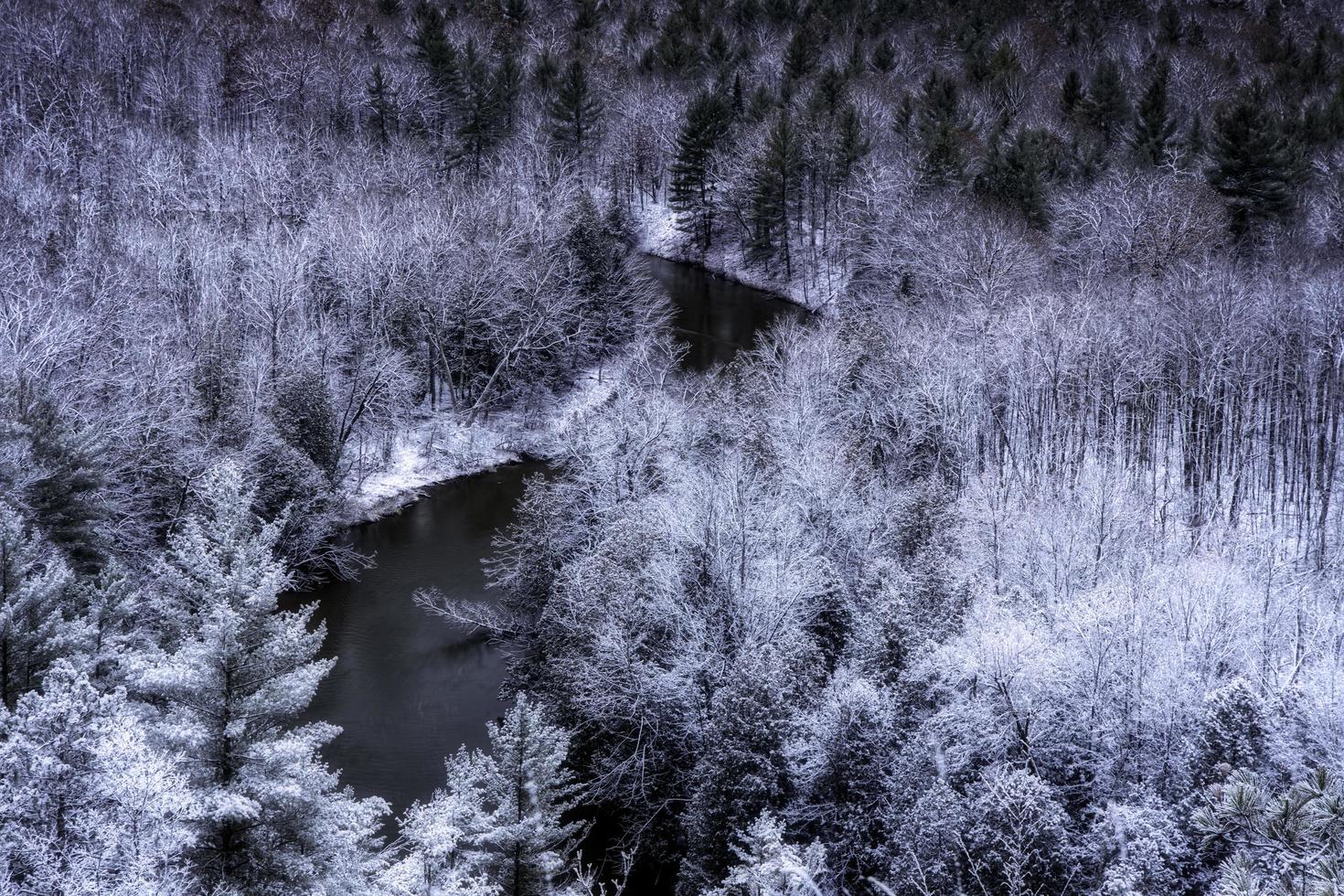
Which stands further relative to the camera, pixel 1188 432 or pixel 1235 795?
pixel 1188 432

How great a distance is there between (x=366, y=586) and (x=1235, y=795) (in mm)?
30358

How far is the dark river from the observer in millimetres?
25438

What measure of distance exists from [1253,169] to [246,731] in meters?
49.6

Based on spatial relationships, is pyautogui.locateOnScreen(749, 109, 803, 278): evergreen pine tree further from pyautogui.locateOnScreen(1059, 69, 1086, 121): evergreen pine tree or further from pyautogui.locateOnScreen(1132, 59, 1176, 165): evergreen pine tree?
pyautogui.locateOnScreen(1132, 59, 1176, 165): evergreen pine tree

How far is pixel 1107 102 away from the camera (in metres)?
60.9

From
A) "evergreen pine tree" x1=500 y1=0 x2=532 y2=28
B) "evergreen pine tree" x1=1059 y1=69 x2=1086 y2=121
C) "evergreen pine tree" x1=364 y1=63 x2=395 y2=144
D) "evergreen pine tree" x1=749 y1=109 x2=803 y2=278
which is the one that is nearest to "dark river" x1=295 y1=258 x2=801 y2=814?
"evergreen pine tree" x1=749 y1=109 x2=803 y2=278

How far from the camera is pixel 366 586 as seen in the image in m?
33.7

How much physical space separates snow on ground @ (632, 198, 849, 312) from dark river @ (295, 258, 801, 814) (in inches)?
920

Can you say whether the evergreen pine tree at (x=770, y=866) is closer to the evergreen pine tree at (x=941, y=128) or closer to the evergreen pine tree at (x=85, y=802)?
the evergreen pine tree at (x=85, y=802)

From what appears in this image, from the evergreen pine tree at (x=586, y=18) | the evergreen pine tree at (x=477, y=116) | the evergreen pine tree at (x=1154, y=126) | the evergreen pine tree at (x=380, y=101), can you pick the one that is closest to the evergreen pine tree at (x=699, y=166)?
the evergreen pine tree at (x=477, y=116)

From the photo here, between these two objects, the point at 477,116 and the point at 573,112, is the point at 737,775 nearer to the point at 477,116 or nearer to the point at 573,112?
the point at 477,116

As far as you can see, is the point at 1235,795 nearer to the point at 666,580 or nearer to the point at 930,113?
the point at 666,580

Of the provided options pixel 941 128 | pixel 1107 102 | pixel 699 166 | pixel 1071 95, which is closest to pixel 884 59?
pixel 1071 95

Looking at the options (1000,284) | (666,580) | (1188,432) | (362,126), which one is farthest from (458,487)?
(362,126)
